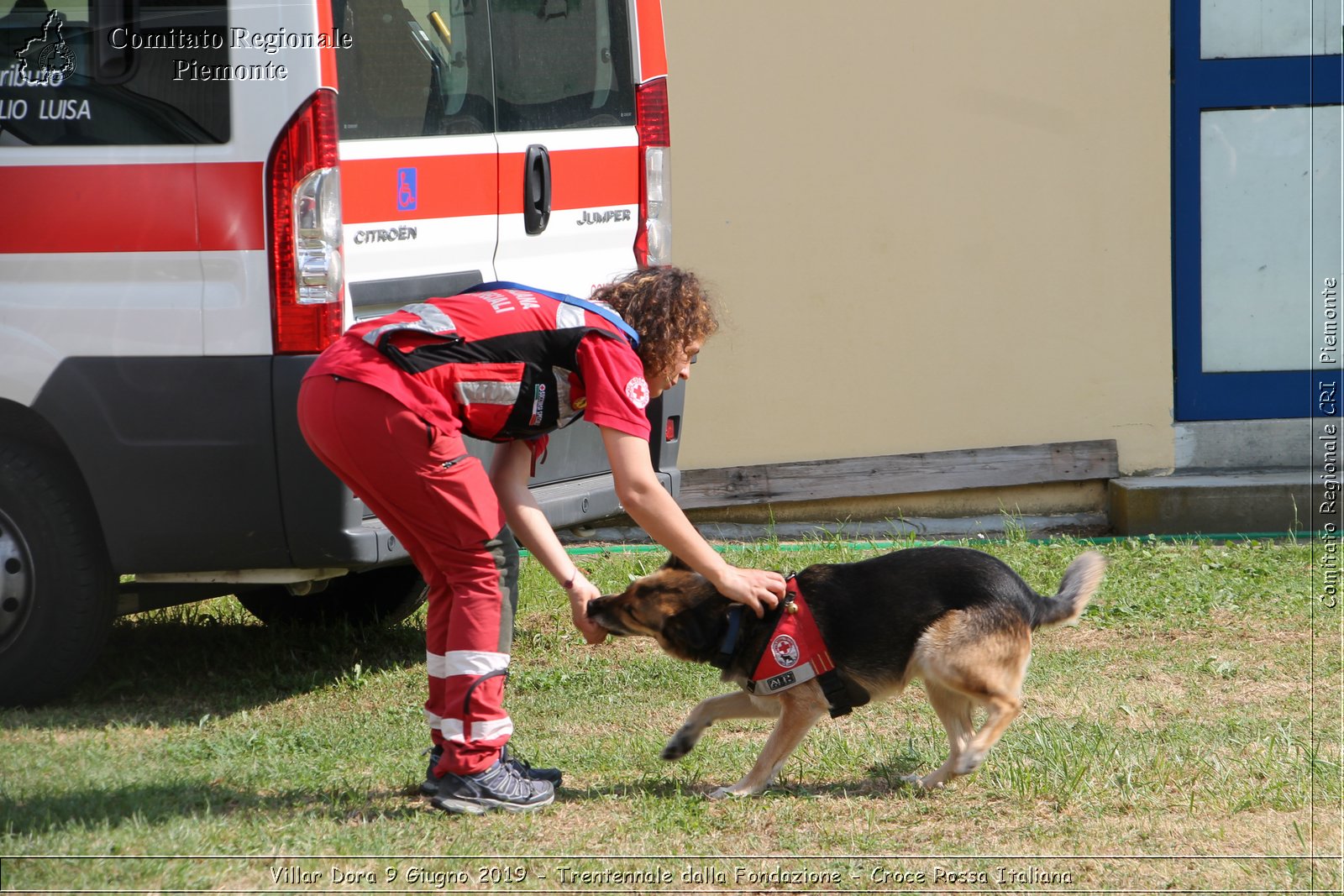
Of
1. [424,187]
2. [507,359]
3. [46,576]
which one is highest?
[424,187]

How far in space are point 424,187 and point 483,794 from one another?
1965 millimetres

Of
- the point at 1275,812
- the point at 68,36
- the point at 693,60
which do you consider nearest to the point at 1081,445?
the point at 693,60

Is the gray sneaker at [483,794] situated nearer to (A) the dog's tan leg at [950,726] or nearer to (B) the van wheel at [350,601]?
(A) the dog's tan leg at [950,726]

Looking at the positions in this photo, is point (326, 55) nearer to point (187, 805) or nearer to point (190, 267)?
point (190, 267)

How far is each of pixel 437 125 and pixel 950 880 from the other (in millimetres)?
2828

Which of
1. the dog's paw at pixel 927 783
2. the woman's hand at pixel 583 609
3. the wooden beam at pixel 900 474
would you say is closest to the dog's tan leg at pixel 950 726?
the dog's paw at pixel 927 783

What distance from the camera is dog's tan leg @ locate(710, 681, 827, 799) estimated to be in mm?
3678

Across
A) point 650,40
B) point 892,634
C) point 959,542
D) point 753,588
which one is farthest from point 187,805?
point 959,542

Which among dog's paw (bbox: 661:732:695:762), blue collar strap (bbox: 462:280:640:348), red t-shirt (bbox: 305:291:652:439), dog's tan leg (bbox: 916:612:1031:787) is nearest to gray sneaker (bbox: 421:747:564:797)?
dog's paw (bbox: 661:732:695:762)

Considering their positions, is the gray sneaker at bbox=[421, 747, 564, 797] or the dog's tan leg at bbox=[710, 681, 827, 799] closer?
the gray sneaker at bbox=[421, 747, 564, 797]

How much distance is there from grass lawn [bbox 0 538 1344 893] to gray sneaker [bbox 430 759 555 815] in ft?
0.14

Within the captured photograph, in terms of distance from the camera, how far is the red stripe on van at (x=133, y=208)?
3.85 meters

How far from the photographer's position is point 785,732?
145 inches

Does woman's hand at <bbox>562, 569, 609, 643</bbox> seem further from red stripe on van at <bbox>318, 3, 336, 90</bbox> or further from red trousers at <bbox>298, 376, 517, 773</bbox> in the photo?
red stripe on van at <bbox>318, 3, 336, 90</bbox>
